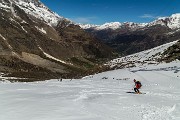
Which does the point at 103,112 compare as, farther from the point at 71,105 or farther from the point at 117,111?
the point at 71,105

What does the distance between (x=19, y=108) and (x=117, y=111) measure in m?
6.41

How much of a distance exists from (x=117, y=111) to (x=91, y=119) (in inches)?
151

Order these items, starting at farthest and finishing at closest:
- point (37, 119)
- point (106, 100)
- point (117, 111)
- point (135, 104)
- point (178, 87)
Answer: point (178, 87) → point (106, 100) → point (135, 104) → point (117, 111) → point (37, 119)

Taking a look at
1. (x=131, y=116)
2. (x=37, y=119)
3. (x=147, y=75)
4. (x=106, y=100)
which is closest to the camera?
(x=37, y=119)

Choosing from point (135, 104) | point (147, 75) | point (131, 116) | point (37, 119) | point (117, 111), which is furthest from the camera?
point (147, 75)

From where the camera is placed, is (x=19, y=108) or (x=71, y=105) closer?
(x=19, y=108)

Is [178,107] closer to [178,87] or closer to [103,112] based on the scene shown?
[103,112]

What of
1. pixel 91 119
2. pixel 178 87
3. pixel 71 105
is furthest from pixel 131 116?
pixel 178 87

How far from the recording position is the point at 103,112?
20.9 m

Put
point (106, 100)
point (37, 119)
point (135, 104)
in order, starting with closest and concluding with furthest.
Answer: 1. point (37, 119)
2. point (135, 104)
3. point (106, 100)

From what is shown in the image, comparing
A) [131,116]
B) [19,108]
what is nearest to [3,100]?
[19,108]

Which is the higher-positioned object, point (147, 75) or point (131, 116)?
point (147, 75)

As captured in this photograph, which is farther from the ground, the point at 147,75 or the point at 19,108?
the point at 147,75

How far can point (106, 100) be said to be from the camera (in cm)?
2680
